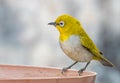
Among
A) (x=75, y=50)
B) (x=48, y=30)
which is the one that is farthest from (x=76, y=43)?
(x=48, y=30)

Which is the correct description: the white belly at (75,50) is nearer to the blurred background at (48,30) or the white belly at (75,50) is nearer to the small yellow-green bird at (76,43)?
the small yellow-green bird at (76,43)

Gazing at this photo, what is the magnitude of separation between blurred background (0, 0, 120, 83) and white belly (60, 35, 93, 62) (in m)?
2.60

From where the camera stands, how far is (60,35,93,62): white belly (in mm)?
2395

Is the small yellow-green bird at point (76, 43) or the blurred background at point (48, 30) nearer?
the small yellow-green bird at point (76, 43)

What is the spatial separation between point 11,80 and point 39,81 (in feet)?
0.26

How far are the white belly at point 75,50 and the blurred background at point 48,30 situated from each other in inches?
102

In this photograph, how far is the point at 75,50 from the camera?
240 centimetres

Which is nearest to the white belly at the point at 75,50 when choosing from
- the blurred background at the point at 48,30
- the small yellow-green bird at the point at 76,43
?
the small yellow-green bird at the point at 76,43

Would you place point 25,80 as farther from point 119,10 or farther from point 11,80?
point 119,10

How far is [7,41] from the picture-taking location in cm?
549

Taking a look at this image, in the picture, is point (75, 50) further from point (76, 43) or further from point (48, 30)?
point (48, 30)

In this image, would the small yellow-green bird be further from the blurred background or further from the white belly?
the blurred background

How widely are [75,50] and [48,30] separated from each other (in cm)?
302

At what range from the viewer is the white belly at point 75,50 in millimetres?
2395
